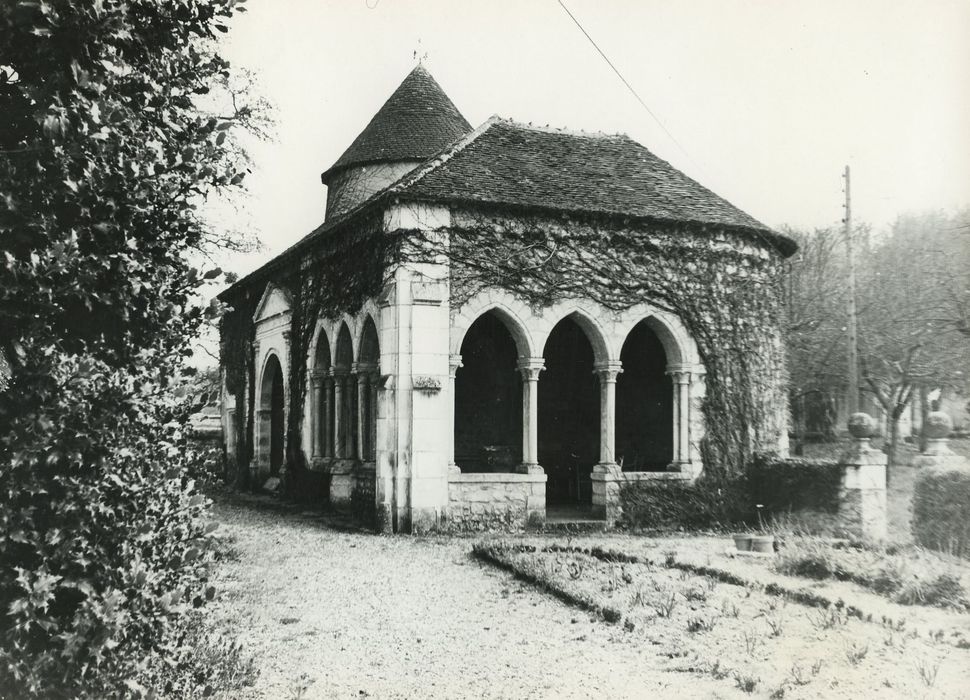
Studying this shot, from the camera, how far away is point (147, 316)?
441 cm

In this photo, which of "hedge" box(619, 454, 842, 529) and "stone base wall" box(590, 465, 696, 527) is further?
"stone base wall" box(590, 465, 696, 527)

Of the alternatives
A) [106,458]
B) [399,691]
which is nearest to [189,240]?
[106,458]

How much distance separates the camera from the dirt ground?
Result: 540 cm

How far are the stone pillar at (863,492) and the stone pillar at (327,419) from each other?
A: 27.8 feet

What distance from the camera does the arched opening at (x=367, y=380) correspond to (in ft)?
44.9

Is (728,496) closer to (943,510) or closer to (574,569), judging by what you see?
(943,510)

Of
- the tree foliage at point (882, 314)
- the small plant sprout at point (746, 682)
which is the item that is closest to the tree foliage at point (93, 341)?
the small plant sprout at point (746, 682)

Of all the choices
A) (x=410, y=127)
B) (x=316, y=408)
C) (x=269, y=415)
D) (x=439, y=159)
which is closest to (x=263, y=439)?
(x=269, y=415)

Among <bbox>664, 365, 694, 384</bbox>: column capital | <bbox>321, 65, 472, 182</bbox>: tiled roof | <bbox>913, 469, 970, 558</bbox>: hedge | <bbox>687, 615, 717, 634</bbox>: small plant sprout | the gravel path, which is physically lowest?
the gravel path

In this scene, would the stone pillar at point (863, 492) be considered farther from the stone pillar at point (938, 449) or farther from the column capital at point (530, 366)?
the column capital at point (530, 366)

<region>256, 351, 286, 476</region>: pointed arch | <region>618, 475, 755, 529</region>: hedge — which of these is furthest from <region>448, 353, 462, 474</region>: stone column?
<region>256, 351, 286, 476</region>: pointed arch

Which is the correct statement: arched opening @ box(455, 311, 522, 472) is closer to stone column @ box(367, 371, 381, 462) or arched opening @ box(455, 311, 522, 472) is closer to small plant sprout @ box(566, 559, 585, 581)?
stone column @ box(367, 371, 381, 462)

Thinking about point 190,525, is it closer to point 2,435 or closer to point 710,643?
point 2,435

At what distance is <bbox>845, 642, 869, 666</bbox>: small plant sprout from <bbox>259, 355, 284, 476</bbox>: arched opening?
47.9 ft
